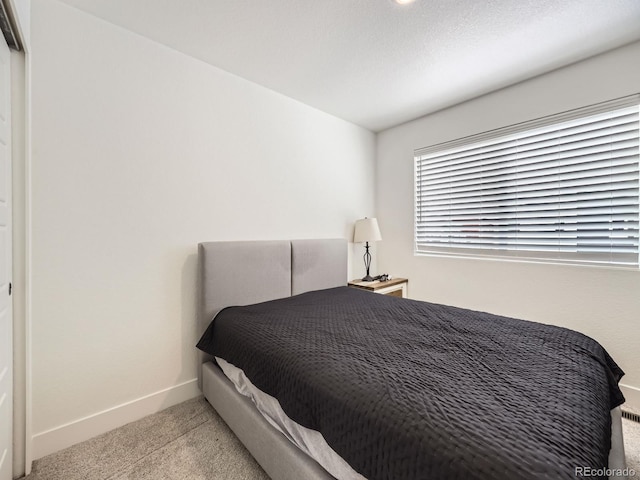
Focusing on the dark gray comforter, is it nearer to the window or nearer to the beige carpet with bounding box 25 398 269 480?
the beige carpet with bounding box 25 398 269 480

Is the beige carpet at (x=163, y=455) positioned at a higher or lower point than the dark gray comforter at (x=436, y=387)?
lower

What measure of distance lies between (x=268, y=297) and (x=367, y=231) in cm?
133

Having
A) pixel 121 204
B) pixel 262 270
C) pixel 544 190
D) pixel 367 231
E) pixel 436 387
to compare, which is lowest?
pixel 436 387

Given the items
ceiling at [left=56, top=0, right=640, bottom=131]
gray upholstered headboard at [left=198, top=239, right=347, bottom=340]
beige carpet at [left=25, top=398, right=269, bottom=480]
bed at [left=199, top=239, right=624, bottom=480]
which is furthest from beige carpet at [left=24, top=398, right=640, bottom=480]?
ceiling at [left=56, top=0, right=640, bottom=131]

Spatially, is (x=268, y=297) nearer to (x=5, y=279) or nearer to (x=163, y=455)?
(x=163, y=455)

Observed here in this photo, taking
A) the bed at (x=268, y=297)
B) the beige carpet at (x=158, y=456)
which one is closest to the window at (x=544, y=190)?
the bed at (x=268, y=297)

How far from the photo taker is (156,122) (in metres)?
1.83

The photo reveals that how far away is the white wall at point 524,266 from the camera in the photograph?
190cm

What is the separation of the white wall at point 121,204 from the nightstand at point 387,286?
3.99ft

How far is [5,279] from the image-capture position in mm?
1201

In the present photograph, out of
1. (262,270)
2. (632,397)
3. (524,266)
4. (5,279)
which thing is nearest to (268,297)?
(262,270)

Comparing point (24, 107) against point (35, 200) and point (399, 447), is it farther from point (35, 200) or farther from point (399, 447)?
point (399, 447)

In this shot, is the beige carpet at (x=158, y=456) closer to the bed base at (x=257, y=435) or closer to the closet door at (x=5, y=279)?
the bed base at (x=257, y=435)

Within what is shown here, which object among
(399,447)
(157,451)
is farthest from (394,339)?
(157,451)
